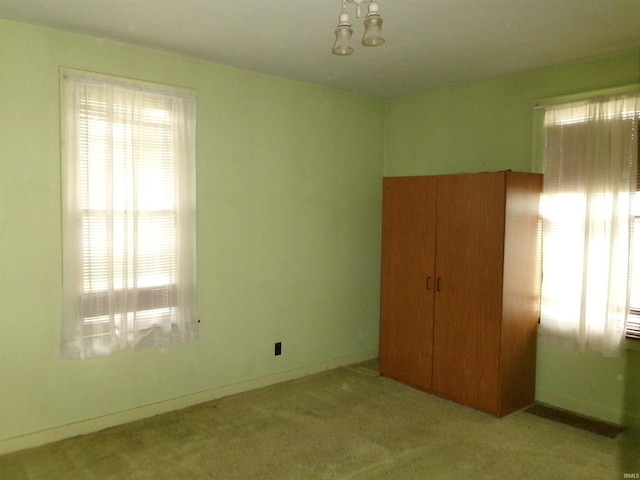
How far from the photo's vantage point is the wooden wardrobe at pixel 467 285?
367 centimetres

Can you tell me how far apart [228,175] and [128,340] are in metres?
1.46

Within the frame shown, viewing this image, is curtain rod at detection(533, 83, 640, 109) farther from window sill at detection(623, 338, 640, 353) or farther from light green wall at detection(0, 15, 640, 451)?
window sill at detection(623, 338, 640, 353)

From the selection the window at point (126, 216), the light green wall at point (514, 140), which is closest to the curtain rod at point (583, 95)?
the light green wall at point (514, 140)

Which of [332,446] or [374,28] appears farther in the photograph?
[332,446]

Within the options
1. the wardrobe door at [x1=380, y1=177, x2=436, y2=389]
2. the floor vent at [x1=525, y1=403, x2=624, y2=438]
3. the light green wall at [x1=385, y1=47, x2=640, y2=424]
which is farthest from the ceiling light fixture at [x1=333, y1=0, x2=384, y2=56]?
the floor vent at [x1=525, y1=403, x2=624, y2=438]

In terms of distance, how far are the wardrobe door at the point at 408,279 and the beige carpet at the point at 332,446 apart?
0.44 meters

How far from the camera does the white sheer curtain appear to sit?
11.1 feet

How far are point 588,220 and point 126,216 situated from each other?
10.6ft

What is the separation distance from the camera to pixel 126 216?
3.37 metres

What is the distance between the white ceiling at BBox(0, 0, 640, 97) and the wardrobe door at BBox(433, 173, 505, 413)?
0.92m

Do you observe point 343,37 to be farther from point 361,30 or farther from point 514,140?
point 514,140

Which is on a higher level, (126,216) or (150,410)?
(126,216)

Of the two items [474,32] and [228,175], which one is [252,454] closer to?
[228,175]

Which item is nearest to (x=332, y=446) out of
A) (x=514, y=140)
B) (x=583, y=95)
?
(x=514, y=140)
